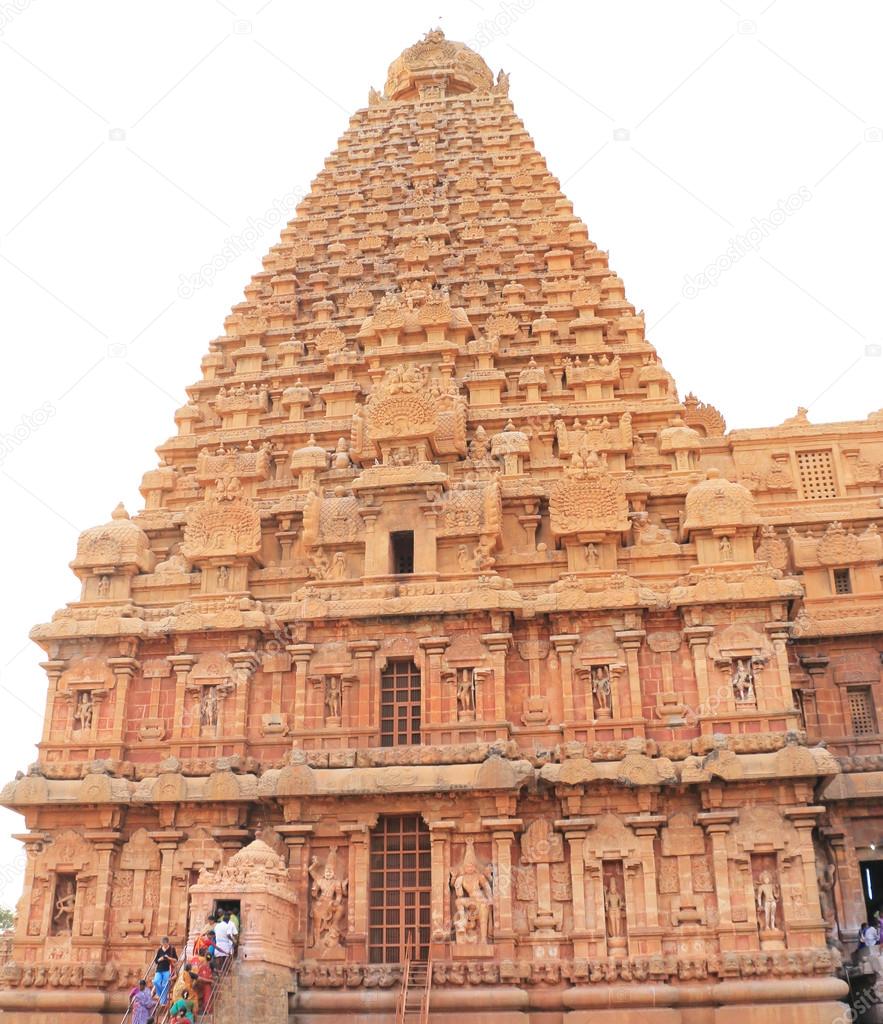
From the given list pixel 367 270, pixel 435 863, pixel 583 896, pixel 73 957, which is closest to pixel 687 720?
pixel 583 896

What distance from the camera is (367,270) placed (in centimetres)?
3784

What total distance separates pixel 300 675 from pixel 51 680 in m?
6.57

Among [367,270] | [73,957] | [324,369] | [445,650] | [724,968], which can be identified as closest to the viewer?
[724,968]

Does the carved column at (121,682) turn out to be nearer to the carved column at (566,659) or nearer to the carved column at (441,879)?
the carved column at (441,879)

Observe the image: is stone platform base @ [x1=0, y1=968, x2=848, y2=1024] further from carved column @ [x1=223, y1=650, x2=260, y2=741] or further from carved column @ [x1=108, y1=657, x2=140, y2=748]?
carved column @ [x1=108, y1=657, x2=140, y2=748]

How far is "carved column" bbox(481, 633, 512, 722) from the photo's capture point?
2587cm

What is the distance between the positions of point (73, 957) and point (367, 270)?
2307 cm

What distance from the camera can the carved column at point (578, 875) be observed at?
23.6 meters

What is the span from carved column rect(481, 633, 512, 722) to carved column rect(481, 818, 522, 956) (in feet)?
→ 8.53

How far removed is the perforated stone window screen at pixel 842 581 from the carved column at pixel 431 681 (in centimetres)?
1126

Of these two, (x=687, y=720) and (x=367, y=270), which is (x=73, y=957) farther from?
(x=367, y=270)

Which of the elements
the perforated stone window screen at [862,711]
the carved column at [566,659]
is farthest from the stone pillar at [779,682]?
the perforated stone window screen at [862,711]

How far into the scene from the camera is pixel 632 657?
26203mm

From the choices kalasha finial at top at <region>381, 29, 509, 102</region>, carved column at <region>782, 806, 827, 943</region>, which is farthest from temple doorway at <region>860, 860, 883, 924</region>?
kalasha finial at top at <region>381, 29, 509, 102</region>
